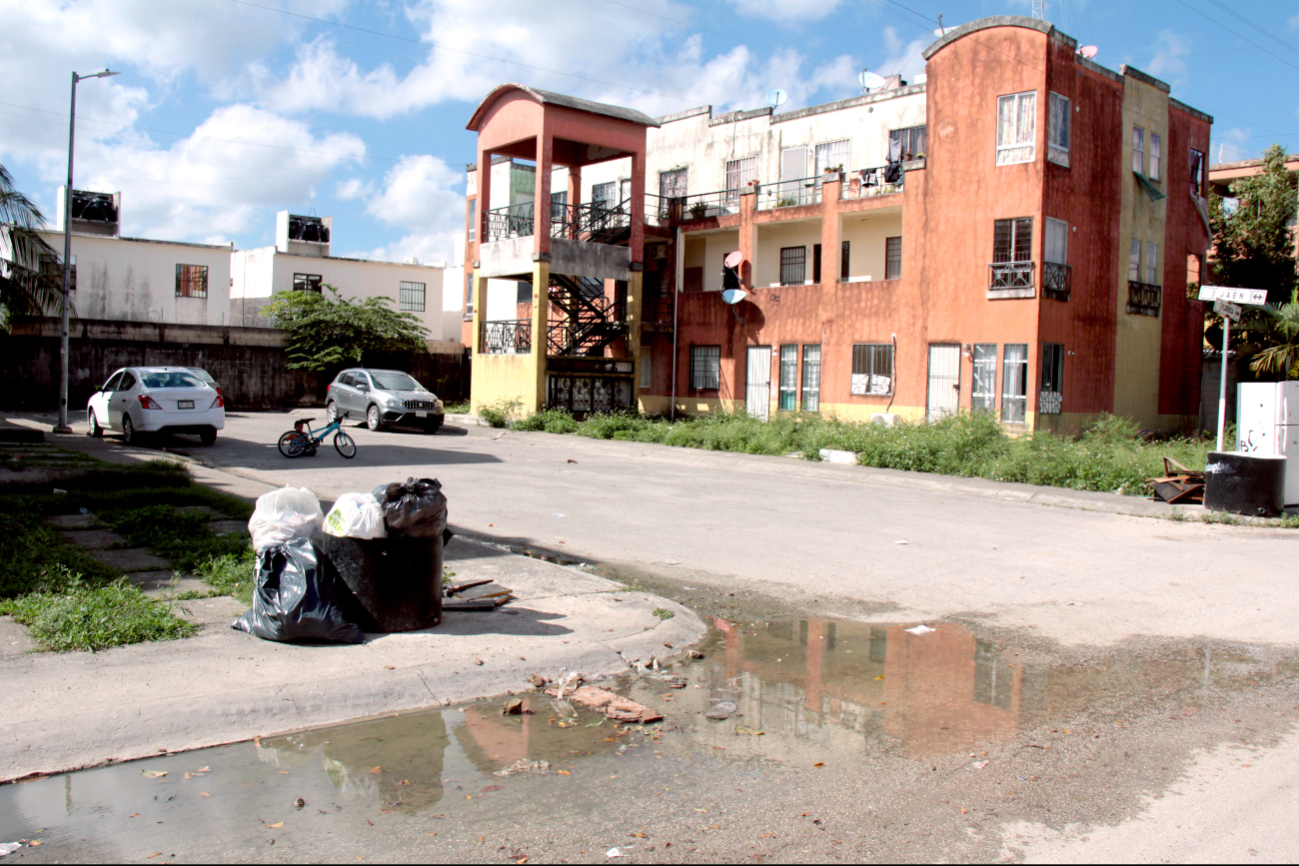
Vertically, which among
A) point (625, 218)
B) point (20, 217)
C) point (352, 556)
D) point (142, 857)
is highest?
point (625, 218)

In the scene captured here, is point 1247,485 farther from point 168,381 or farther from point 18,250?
point 18,250

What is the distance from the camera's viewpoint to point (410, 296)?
5266 centimetres

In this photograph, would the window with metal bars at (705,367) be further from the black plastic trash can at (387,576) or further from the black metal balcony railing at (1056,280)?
the black plastic trash can at (387,576)

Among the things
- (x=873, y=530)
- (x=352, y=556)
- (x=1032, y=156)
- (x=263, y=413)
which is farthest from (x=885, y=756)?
(x=263, y=413)

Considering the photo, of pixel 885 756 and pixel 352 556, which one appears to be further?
pixel 352 556

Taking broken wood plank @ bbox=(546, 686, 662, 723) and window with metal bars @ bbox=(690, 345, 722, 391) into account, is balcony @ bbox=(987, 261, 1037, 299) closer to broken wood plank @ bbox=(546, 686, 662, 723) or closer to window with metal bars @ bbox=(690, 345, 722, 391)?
window with metal bars @ bbox=(690, 345, 722, 391)

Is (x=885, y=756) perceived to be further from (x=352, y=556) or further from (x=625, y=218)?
(x=625, y=218)

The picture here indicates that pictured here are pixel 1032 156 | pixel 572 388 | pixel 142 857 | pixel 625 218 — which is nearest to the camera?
pixel 142 857

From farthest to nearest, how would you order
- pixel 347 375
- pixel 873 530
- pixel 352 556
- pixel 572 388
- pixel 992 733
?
1. pixel 572 388
2. pixel 347 375
3. pixel 873 530
4. pixel 352 556
5. pixel 992 733

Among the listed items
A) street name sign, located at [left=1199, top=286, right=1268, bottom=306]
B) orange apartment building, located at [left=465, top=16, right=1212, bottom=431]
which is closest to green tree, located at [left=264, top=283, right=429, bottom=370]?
orange apartment building, located at [left=465, top=16, right=1212, bottom=431]

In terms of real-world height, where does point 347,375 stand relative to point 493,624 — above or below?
above

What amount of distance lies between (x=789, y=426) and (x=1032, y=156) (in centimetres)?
909

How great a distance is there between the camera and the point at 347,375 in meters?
28.7

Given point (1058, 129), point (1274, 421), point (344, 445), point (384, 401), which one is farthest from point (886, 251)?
point (344, 445)
